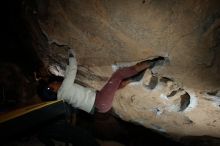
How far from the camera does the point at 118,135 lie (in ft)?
18.1

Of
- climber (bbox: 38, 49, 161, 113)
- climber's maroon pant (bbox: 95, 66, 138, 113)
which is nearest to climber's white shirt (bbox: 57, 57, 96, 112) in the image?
climber (bbox: 38, 49, 161, 113)

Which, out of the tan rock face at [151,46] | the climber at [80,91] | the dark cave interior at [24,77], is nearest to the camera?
the tan rock face at [151,46]

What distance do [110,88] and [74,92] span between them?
0.49 m

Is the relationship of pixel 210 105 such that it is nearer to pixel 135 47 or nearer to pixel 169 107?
pixel 169 107

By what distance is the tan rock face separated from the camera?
1885 mm

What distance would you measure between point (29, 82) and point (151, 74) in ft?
7.56

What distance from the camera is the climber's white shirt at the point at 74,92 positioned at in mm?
2969

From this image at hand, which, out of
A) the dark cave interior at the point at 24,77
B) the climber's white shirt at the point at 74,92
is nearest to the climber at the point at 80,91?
the climber's white shirt at the point at 74,92

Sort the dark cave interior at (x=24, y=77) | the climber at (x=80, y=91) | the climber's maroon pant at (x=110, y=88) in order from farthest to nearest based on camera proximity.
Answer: the dark cave interior at (x=24, y=77) < the climber at (x=80, y=91) < the climber's maroon pant at (x=110, y=88)

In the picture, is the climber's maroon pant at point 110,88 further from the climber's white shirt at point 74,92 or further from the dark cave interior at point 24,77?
the dark cave interior at point 24,77

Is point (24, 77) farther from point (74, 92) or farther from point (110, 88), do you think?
point (110, 88)

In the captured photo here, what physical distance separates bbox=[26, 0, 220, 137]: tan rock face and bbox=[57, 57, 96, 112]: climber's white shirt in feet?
0.36

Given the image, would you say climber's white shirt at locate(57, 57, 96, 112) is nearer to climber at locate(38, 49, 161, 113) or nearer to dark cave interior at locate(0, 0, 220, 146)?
climber at locate(38, 49, 161, 113)

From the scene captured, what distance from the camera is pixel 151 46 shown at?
2.18m
